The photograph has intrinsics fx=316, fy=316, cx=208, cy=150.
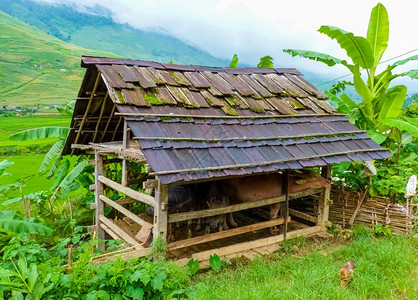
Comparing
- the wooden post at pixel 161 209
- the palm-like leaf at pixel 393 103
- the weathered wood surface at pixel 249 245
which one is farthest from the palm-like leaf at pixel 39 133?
the palm-like leaf at pixel 393 103

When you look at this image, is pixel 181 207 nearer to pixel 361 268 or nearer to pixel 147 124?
pixel 147 124

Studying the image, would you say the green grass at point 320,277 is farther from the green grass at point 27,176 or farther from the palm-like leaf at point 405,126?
the green grass at point 27,176

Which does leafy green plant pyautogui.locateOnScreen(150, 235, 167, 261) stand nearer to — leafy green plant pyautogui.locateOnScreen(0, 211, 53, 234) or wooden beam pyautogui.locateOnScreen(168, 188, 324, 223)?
wooden beam pyautogui.locateOnScreen(168, 188, 324, 223)

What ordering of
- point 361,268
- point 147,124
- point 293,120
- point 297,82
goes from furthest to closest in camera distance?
1. point 297,82
2. point 293,120
3. point 361,268
4. point 147,124

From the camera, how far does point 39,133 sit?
761cm

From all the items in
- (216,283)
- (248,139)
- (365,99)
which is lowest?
(216,283)

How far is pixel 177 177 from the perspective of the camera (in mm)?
3971

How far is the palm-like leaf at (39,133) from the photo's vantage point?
24.1 feet

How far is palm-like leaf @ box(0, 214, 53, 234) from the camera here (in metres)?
5.22

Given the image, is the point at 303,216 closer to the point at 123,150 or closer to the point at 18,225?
the point at 123,150

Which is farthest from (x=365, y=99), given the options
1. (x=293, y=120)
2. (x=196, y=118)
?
(x=196, y=118)

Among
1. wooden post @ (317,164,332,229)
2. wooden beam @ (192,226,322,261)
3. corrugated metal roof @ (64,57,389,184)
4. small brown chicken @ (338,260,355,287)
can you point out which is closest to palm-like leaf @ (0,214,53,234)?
corrugated metal roof @ (64,57,389,184)

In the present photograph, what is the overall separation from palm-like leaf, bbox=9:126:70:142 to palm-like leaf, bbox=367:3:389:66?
26.8 ft

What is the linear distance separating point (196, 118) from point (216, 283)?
259 centimetres
